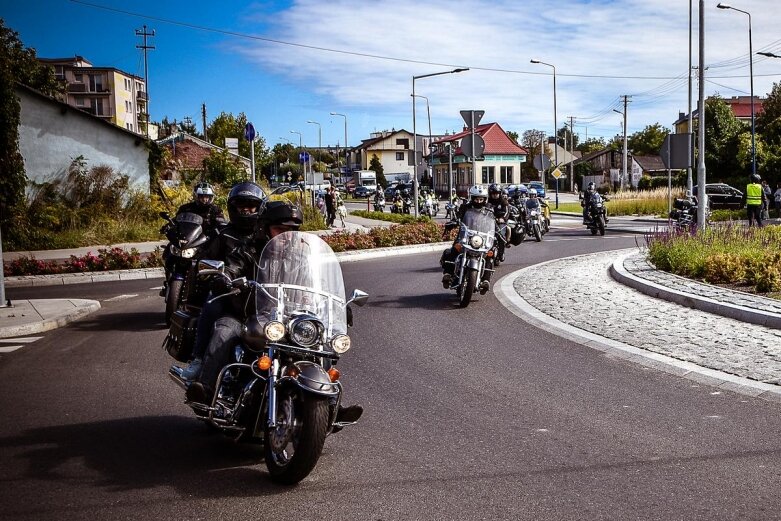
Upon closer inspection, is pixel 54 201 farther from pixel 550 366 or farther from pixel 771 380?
pixel 771 380

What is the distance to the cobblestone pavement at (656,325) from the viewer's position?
7691 millimetres

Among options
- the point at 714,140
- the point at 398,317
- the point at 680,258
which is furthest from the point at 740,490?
the point at 714,140

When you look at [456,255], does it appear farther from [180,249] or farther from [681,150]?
[681,150]

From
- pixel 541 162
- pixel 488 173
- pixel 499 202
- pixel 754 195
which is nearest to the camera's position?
pixel 499 202

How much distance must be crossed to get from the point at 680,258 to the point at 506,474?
32.3 feet

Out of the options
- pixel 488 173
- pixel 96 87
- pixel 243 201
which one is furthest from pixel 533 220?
pixel 96 87

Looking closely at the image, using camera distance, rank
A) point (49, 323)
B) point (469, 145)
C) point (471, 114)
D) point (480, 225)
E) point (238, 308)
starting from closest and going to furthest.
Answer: point (238, 308)
point (49, 323)
point (480, 225)
point (471, 114)
point (469, 145)

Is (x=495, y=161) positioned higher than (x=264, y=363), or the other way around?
(x=495, y=161)

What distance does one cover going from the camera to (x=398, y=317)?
10805 millimetres

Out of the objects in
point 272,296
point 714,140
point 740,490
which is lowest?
point 740,490

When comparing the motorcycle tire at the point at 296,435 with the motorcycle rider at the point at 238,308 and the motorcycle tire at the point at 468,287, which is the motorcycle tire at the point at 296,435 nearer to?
the motorcycle rider at the point at 238,308

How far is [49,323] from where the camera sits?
35.3ft

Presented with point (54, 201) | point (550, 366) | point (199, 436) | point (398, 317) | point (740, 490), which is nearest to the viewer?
point (740, 490)

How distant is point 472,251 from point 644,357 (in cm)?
399
